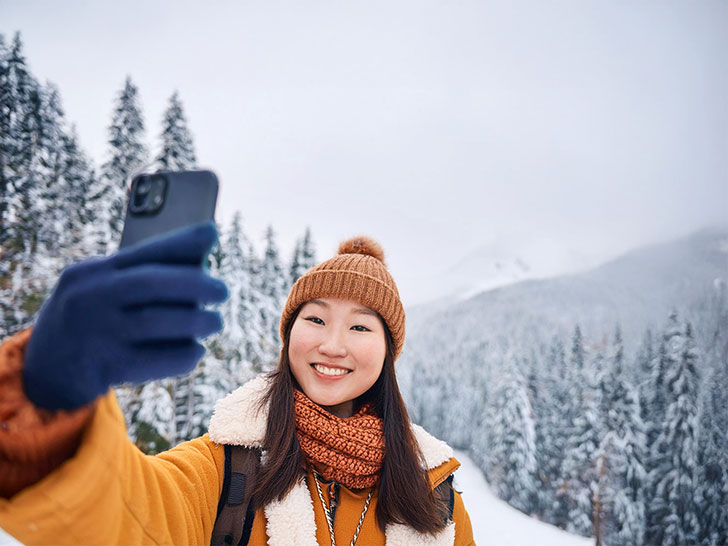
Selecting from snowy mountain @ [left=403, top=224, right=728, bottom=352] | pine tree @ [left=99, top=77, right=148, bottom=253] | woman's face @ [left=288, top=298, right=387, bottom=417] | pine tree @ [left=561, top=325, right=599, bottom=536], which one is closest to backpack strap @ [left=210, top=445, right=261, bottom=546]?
woman's face @ [left=288, top=298, right=387, bottom=417]

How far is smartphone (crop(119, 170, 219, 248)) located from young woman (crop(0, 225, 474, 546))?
0.41 feet

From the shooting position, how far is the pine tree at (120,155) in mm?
12172

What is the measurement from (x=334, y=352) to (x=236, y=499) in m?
0.94

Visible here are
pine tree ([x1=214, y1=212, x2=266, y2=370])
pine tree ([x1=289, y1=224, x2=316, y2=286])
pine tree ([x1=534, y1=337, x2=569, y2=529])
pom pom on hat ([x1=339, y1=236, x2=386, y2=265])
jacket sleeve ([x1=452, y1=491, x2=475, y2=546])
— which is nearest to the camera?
jacket sleeve ([x1=452, y1=491, x2=475, y2=546])

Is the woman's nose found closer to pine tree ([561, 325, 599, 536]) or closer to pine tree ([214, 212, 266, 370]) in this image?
pine tree ([214, 212, 266, 370])

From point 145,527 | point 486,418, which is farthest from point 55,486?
point 486,418

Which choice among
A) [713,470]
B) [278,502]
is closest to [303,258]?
[278,502]

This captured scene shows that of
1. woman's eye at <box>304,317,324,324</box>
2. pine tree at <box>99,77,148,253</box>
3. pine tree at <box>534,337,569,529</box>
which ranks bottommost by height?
pine tree at <box>534,337,569,529</box>

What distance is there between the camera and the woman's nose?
Result: 92.7 inches

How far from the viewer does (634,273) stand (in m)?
171

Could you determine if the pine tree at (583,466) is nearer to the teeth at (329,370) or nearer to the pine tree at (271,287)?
the pine tree at (271,287)

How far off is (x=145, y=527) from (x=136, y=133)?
1541 centimetres

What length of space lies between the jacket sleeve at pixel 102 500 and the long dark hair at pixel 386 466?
0.57 m

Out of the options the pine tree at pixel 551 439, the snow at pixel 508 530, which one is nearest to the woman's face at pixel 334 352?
the snow at pixel 508 530
